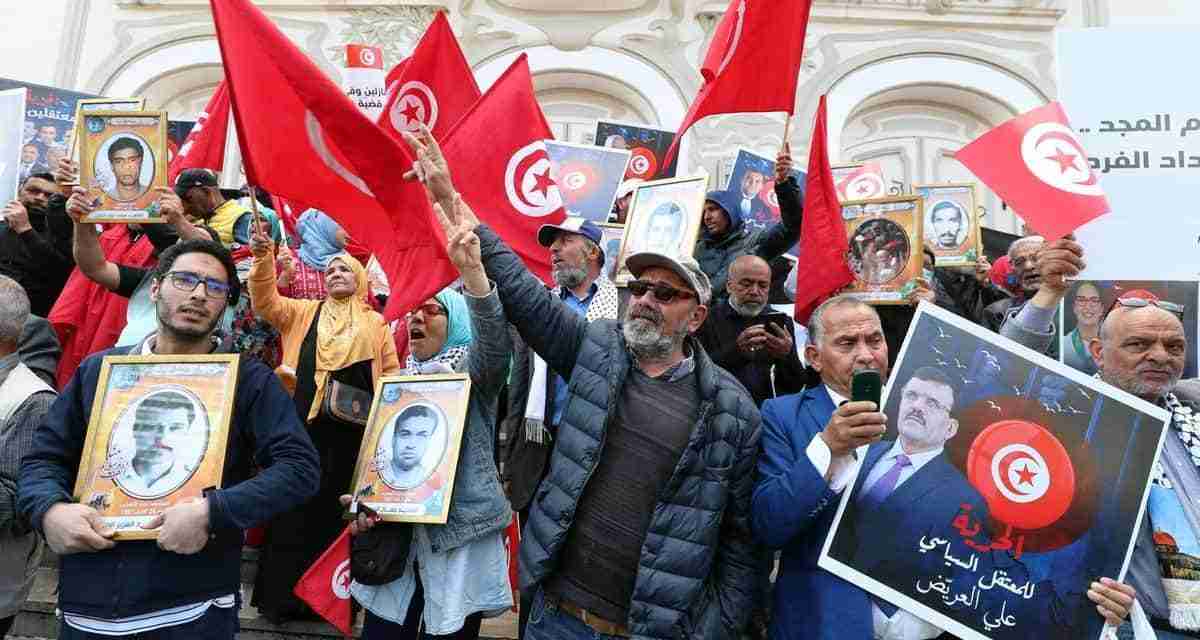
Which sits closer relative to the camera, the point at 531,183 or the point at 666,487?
the point at 666,487

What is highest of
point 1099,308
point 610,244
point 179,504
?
point 610,244

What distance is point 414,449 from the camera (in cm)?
283

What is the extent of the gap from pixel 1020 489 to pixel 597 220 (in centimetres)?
348

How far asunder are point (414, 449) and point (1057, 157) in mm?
2677

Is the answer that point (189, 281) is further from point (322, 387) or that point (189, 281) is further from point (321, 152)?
point (322, 387)

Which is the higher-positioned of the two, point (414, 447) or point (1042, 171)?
point (1042, 171)

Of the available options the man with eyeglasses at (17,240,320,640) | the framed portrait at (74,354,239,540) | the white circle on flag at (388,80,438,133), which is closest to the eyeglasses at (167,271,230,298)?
the man with eyeglasses at (17,240,320,640)

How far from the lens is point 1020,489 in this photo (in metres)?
2.23

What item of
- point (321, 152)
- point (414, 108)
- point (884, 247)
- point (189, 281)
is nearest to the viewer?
point (189, 281)

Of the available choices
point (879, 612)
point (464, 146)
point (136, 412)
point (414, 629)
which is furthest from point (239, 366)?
point (879, 612)

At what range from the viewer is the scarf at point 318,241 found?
465 cm

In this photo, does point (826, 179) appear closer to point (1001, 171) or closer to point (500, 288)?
point (1001, 171)

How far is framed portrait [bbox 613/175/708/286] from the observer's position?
12.0 ft

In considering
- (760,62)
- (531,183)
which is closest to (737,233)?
(760,62)
